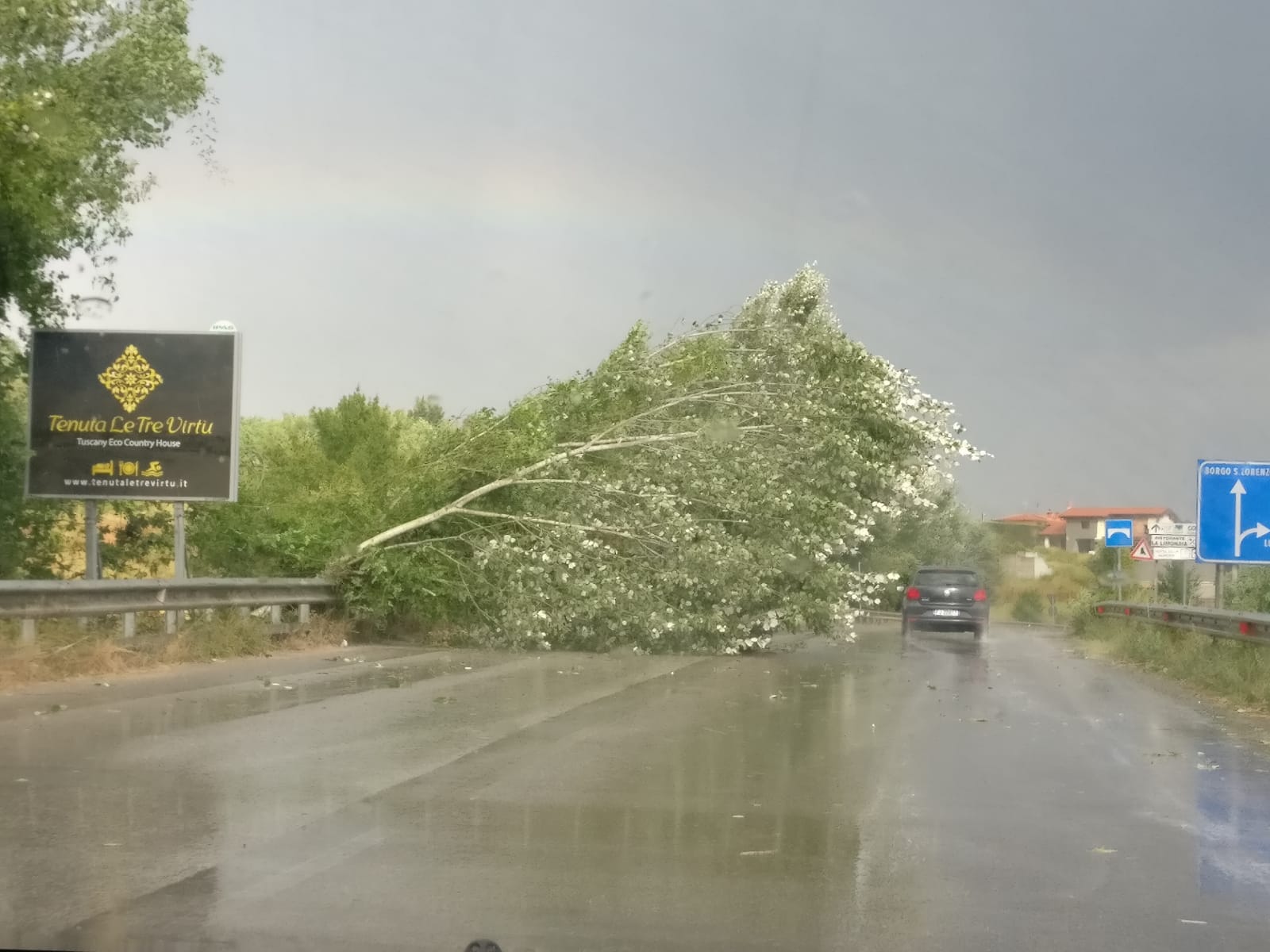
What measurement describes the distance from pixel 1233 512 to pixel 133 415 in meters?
15.2

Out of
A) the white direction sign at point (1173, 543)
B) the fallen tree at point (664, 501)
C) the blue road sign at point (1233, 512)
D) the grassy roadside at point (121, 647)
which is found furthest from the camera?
the white direction sign at point (1173, 543)

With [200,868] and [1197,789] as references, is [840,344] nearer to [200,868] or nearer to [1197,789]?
[1197,789]

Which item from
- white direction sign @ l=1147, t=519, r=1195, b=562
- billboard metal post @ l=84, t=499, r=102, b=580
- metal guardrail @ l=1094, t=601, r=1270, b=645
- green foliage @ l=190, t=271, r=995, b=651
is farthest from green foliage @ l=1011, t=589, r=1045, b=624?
billboard metal post @ l=84, t=499, r=102, b=580

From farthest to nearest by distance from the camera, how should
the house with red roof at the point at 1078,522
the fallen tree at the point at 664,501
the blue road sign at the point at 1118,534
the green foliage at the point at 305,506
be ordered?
the house with red roof at the point at 1078,522 → the blue road sign at the point at 1118,534 → the green foliage at the point at 305,506 → the fallen tree at the point at 664,501

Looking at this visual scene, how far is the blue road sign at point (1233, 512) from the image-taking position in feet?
68.8

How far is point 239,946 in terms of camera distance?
595cm

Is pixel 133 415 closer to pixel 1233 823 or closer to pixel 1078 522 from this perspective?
pixel 1233 823

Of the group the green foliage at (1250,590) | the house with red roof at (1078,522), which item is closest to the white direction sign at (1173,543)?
the green foliage at (1250,590)

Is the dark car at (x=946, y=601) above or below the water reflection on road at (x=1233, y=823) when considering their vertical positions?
above

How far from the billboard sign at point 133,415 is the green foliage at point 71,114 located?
1.24 metres

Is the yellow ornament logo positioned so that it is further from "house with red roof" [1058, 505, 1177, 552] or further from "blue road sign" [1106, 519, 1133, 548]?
"house with red roof" [1058, 505, 1177, 552]

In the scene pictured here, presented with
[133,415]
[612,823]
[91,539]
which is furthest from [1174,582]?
[612,823]

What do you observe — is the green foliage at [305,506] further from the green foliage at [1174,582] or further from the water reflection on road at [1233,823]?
the green foliage at [1174,582]

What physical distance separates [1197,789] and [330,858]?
20.3ft
